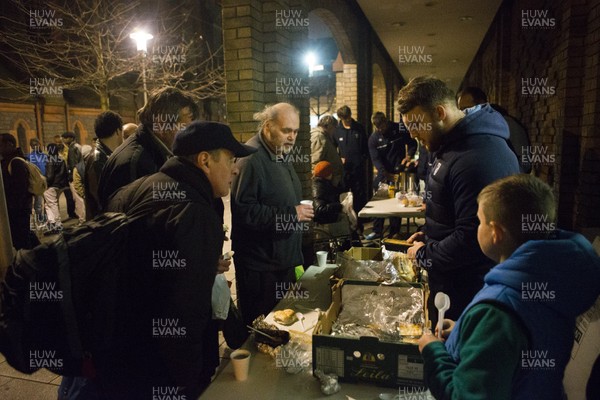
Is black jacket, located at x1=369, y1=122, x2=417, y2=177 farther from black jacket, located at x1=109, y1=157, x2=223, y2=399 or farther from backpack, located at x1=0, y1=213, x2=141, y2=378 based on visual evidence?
backpack, located at x1=0, y1=213, x2=141, y2=378

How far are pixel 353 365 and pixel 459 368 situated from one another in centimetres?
51

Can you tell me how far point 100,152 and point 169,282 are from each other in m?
2.94

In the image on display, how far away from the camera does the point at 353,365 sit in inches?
60.7

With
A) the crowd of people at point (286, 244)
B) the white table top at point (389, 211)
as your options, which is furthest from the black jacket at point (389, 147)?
the crowd of people at point (286, 244)

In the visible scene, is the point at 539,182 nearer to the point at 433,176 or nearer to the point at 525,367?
the point at 525,367

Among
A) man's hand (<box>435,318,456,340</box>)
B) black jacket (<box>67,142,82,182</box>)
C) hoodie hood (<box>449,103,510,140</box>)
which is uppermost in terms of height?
hoodie hood (<box>449,103,510,140</box>)

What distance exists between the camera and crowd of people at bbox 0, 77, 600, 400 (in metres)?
1.12

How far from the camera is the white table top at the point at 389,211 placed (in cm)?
523

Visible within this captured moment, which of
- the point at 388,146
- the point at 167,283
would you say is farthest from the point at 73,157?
the point at 167,283

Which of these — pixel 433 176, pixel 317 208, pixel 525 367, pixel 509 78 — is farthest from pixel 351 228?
pixel 509 78

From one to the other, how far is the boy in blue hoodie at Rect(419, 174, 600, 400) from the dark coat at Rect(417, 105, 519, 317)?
745 mm

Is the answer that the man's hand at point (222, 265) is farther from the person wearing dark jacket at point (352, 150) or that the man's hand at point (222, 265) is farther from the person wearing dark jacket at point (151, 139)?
the person wearing dark jacket at point (352, 150)

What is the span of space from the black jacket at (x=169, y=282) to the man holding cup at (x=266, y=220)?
1.12 metres

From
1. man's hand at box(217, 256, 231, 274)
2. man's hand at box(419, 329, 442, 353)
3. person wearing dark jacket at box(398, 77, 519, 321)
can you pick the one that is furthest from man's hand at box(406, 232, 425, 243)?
man's hand at box(419, 329, 442, 353)
